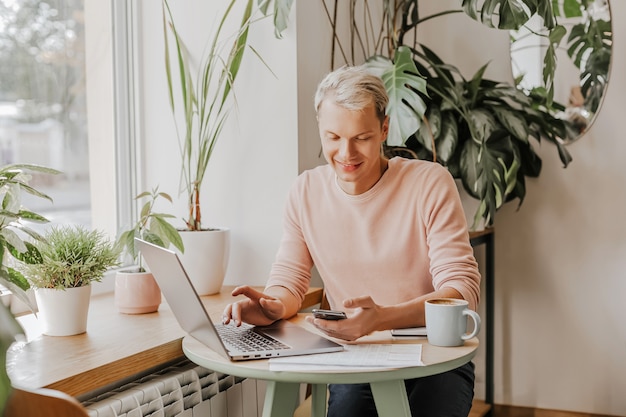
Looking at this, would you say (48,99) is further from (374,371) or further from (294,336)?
(374,371)

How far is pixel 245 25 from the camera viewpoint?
2.30 metres

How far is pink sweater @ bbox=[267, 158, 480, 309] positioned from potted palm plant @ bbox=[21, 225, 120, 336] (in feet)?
1.48

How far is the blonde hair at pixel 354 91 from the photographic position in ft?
5.87

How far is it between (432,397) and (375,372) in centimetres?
46

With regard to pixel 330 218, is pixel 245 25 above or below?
above

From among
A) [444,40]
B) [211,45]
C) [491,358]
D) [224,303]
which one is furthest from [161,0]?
[491,358]

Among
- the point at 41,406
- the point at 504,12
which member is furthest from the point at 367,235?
the point at 41,406

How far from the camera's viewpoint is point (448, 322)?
1.50 m

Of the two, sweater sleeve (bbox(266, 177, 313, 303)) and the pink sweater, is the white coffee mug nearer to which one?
the pink sweater

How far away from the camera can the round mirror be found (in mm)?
3113

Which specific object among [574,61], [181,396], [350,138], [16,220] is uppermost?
[574,61]

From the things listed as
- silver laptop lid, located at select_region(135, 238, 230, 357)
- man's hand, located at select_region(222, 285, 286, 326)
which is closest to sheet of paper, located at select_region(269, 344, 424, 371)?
silver laptop lid, located at select_region(135, 238, 230, 357)

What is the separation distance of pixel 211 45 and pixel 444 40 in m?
1.28

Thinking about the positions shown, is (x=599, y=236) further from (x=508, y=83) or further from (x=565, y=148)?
(x=508, y=83)
